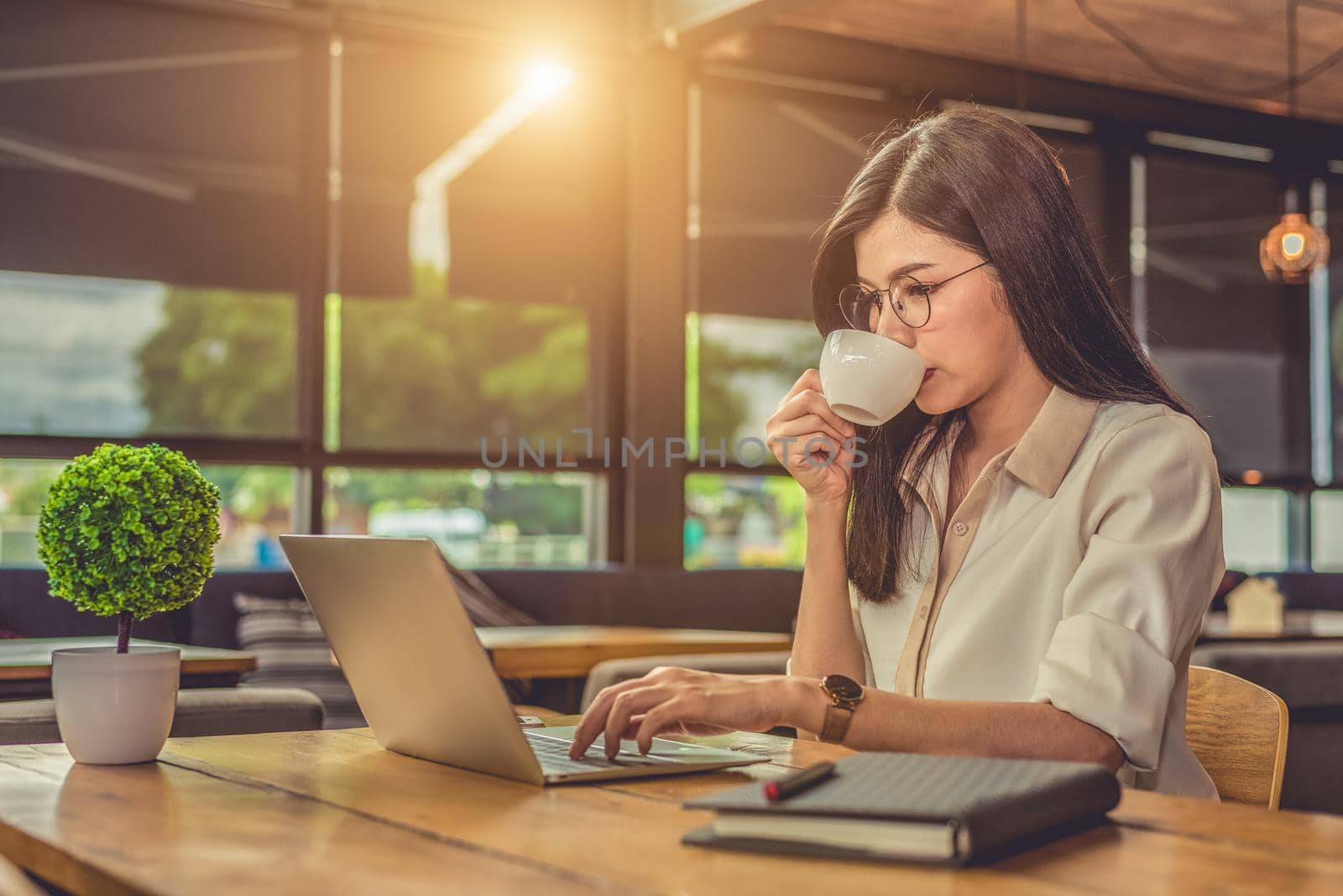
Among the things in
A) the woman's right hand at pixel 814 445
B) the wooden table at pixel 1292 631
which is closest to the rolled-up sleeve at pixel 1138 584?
the woman's right hand at pixel 814 445

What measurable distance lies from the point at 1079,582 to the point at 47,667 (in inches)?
76.6

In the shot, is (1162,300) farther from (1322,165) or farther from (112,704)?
(112,704)

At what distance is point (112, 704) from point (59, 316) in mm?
3802

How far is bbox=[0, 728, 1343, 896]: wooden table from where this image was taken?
806 millimetres

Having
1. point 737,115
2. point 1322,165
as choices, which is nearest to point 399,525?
point 737,115

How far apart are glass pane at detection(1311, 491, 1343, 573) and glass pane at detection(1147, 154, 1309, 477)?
9.2 inches

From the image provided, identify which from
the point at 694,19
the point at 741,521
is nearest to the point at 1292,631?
the point at 741,521

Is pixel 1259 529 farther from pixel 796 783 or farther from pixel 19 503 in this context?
pixel 796 783

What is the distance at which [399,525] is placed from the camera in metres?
5.25

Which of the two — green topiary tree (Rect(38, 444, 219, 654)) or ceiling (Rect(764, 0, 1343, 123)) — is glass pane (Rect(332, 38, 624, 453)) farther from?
green topiary tree (Rect(38, 444, 219, 654))

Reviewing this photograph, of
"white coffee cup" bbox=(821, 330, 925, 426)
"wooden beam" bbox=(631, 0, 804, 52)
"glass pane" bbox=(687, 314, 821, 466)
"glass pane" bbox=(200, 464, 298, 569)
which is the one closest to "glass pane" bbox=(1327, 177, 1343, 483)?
"glass pane" bbox=(687, 314, 821, 466)

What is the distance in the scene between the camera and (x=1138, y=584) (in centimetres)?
134

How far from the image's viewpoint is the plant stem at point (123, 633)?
1.35m

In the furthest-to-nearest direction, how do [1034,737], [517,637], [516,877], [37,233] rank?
[37,233] → [517,637] → [1034,737] → [516,877]
